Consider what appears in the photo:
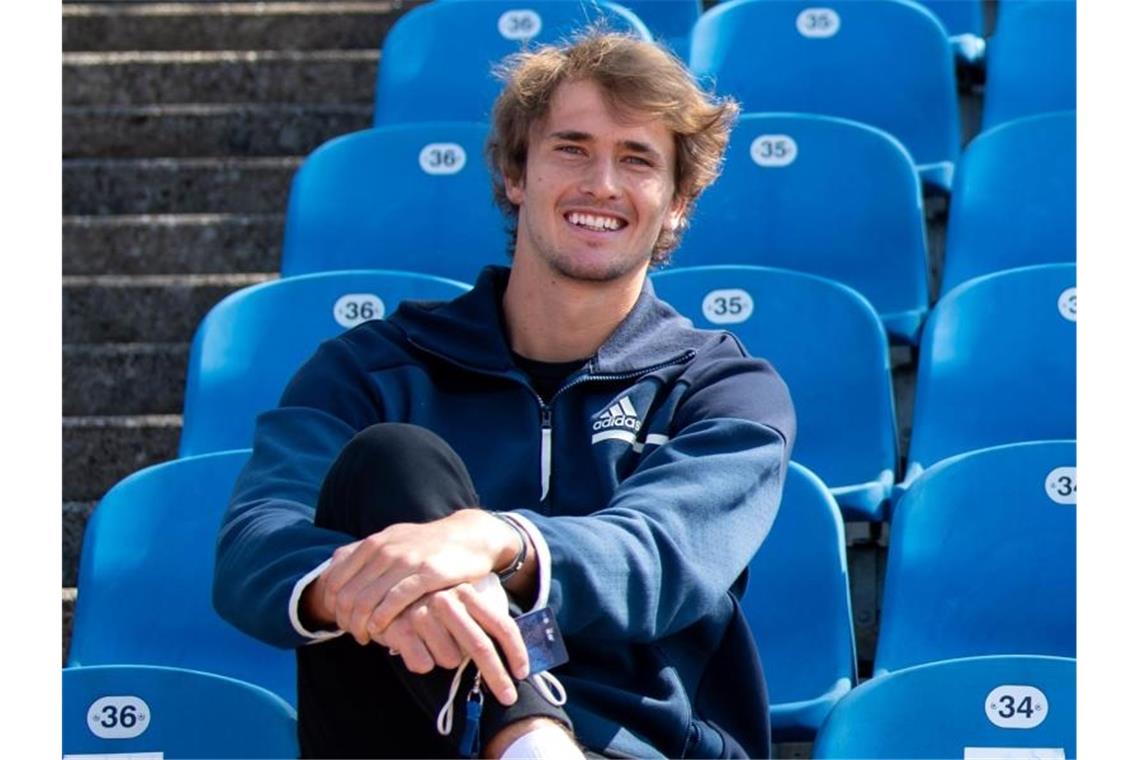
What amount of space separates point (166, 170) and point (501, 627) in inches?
103

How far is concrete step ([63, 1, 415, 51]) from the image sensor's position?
4828 millimetres

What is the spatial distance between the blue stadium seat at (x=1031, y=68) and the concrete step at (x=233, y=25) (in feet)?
4.61

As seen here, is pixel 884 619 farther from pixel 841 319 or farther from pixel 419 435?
pixel 419 435

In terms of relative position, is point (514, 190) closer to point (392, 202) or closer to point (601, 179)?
point (601, 179)

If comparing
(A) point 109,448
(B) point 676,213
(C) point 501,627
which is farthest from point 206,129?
(C) point 501,627

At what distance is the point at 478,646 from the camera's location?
1929 mm

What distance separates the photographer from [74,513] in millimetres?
3484

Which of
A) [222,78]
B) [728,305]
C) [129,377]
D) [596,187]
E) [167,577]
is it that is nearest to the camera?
[596,187]

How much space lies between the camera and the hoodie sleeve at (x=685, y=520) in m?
2.09

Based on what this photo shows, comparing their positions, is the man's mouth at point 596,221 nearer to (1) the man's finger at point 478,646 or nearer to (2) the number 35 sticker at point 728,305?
(2) the number 35 sticker at point 728,305

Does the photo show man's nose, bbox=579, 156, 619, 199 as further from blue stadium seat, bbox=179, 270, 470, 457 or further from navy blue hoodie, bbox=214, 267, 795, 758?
blue stadium seat, bbox=179, 270, 470, 457

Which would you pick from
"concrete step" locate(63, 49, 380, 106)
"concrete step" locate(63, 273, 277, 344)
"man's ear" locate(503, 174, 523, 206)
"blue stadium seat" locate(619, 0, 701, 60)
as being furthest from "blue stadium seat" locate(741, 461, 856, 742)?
"concrete step" locate(63, 49, 380, 106)
